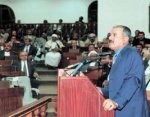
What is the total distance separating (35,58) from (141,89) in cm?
947

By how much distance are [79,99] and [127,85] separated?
0.32m

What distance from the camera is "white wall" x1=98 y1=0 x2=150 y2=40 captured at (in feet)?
43.2

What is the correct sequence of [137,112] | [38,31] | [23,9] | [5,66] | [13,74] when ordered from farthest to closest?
[23,9]
[38,31]
[5,66]
[13,74]
[137,112]

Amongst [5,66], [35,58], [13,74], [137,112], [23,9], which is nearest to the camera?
[137,112]

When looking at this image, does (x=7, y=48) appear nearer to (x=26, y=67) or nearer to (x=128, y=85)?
(x=26, y=67)

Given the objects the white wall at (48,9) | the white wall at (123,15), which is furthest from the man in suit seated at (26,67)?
the white wall at (48,9)

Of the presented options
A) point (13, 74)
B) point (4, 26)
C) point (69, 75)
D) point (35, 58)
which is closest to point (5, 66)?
point (13, 74)

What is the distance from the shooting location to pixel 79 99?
285 centimetres

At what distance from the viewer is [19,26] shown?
17031 mm

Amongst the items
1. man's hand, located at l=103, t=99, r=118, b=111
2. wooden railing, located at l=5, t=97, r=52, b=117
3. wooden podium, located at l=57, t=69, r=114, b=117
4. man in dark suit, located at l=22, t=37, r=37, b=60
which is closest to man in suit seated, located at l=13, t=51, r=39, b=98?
man in dark suit, located at l=22, t=37, r=37, b=60

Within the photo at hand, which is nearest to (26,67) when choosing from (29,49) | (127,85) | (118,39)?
(29,49)

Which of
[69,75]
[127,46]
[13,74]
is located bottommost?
[13,74]

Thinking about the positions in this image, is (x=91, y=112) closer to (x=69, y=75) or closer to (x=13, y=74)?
(x=69, y=75)

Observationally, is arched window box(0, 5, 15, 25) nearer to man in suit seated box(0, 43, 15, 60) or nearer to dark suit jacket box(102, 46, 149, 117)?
man in suit seated box(0, 43, 15, 60)
